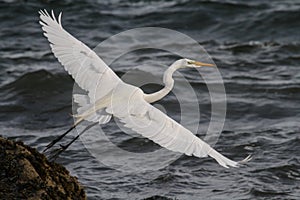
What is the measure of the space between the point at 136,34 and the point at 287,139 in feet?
16.7

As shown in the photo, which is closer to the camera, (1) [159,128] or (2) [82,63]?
(1) [159,128]

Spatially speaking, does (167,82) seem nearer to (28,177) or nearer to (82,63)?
(82,63)

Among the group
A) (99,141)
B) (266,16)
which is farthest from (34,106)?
(266,16)

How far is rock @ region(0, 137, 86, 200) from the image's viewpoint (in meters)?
4.35

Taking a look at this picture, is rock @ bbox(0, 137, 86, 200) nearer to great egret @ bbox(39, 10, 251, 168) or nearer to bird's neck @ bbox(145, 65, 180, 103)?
great egret @ bbox(39, 10, 251, 168)

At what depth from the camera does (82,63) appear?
5.75m

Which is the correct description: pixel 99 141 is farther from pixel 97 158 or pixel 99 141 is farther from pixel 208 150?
pixel 208 150

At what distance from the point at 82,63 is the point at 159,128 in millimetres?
1052

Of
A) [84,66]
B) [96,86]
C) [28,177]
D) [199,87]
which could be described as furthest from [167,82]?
[199,87]

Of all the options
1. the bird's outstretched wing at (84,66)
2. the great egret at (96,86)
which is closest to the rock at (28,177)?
the great egret at (96,86)

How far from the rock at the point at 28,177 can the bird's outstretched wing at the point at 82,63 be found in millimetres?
1209

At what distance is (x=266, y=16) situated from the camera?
41.6ft

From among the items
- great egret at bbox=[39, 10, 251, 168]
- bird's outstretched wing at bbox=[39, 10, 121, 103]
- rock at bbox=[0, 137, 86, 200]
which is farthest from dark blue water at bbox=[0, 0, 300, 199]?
rock at bbox=[0, 137, 86, 200]

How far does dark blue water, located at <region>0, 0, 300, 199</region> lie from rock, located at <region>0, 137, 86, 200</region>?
63.9 inches
